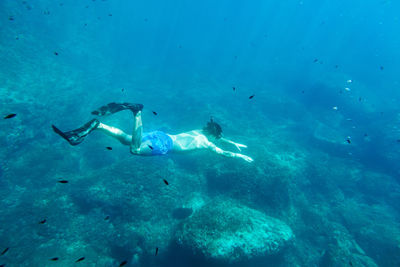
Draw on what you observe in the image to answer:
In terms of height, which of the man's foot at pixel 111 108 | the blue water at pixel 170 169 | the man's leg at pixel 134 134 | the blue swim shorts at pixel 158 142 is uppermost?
the man's foot at pixel 111 108

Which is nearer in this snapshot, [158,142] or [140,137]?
[140,137]

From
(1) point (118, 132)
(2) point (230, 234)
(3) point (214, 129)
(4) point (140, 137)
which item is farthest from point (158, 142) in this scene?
(2) point (230, 234)

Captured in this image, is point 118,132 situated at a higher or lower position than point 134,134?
lower

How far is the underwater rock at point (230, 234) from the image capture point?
6.68 metres

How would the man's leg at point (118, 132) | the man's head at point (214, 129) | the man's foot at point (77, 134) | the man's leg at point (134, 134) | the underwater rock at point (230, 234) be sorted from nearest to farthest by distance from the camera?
the man's foot at point (77, 134) → the man's leg at point (118, 132) → the man's leg at point (134, 134) → the underwater rock at point (230, 234) → the man's head at point (214, 129)

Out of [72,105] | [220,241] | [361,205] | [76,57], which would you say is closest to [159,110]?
[72,105]

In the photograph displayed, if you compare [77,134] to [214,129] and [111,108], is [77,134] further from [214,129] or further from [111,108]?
[214,129]

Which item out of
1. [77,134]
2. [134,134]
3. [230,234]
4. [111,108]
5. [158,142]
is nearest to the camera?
[77,134]

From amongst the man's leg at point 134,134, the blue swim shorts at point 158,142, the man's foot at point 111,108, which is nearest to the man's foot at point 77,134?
the man's foot at point 111,108

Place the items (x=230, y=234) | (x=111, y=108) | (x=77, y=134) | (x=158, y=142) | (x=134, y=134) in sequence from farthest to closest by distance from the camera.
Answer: (x=230, y=234)
(x=158, y=142)
(x=134, y=134)
(x=111, y=108)
(x=77, y=134)

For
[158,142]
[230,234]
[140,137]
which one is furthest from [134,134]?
[230,234]

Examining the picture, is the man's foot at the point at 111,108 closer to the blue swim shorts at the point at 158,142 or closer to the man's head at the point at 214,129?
the blue swim shorts at the point at 158,142

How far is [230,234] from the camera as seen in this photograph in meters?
7.03

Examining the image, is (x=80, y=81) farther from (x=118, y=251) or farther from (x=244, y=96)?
(x=118, y=251)
